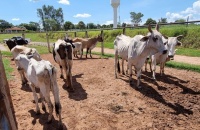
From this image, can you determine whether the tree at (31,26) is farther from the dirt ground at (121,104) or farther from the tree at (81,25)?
the dirt ground at (121,104)

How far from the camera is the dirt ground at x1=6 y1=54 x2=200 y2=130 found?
4309mm

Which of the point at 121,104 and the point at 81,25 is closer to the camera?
the point at 121,104

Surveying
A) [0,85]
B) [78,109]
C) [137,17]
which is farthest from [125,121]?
[137,17]

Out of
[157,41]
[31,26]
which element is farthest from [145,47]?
[31,26]

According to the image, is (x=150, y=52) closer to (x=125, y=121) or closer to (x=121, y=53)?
(x=121, y=53)

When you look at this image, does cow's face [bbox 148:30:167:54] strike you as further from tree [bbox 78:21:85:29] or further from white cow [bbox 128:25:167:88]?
tree [bbox 78:21:85:29]

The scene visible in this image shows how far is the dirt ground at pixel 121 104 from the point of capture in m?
4.31

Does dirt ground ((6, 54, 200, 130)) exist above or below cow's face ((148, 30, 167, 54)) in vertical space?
below

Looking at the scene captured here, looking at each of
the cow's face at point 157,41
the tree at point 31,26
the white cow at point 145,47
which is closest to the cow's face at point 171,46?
the white cow at point 145,47

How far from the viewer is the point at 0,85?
1627mm

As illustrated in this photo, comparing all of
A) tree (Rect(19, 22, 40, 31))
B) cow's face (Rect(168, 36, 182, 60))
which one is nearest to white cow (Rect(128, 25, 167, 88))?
cow's face (Rect(168, 36, 182, 60))

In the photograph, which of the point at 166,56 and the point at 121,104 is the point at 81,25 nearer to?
the point at 166,56

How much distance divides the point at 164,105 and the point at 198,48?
12.7 m

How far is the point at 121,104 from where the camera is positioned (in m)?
5.28
